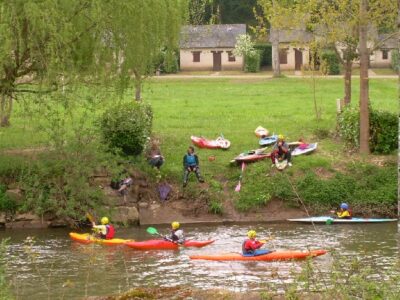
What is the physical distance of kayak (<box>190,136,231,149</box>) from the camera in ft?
96.1

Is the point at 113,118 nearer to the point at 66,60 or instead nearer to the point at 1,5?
the point at 66,60

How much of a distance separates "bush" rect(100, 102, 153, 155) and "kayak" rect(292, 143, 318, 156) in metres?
5.15

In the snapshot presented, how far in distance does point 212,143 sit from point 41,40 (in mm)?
8489

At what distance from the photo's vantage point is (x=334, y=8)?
28438 mm

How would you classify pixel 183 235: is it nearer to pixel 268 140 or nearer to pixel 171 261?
pixel 171 261

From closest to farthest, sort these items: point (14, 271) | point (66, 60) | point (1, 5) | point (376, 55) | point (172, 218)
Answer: point (14, 271)
point (1, 5)
point (66, 60)
point (172, 218)
point (376, 55)

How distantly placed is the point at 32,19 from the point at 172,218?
298 inches

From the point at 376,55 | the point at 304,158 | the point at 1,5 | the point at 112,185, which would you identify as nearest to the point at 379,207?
the point at 304,158

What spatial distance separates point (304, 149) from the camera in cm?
2858

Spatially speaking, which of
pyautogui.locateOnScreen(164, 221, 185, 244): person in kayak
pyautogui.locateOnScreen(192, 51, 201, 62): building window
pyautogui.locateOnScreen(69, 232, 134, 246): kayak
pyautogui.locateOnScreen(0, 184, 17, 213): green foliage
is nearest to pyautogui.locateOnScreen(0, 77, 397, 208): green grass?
pyautogui.locateOnScreen(0, 184, 17, 213): green foliage

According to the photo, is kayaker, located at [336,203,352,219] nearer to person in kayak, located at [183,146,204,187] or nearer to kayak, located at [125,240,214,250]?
person in kayak, located at [183,146,204,187]

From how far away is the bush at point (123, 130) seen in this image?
26703 millimetres

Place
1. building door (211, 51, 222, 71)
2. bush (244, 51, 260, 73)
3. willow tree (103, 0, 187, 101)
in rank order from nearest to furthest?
willow tree (103, 0, 187, 101), bush (244, 51, 260, 73), building door (211, 51, 222, 71)

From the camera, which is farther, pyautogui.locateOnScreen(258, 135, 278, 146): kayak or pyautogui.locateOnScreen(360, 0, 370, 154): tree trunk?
pyautogui.locateOnScreen(258, 135, 278, 146): kayak
